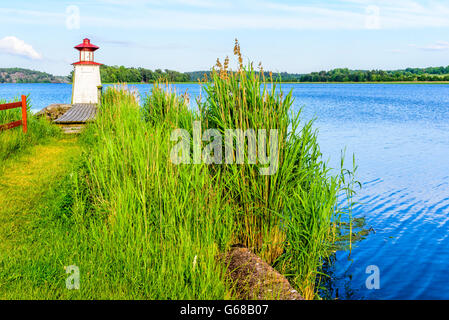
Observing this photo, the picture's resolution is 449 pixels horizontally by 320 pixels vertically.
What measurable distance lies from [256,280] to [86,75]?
2200cm

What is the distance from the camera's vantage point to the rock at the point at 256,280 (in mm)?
4152

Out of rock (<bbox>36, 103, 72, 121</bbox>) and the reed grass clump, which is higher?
rock (<bbox>36, 103, 72, 121</bbox>)

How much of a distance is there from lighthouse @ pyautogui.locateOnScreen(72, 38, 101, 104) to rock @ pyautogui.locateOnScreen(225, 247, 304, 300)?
2098 cm

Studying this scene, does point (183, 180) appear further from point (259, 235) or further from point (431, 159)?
point (431, 159)

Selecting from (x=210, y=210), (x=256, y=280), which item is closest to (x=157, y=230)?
(x=210, y=210)

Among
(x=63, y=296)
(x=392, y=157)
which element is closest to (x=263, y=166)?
(x=63, y=296)

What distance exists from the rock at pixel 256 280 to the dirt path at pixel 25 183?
270cm

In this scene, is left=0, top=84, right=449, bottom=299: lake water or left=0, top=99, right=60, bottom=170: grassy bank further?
left=0, top=99, right=60, bottom=170: grassy bank

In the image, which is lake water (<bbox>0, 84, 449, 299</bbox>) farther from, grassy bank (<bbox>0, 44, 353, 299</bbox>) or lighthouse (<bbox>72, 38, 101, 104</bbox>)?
lighthouse (<bbox>72, 38, 101, 104</bbox>)

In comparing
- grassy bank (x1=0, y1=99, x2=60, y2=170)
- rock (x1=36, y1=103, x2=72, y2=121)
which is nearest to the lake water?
grassy bank (x1=0, y1=99, x2=60, y2=170)

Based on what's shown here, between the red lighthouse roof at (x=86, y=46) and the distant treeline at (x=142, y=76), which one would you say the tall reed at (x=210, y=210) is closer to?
the distant treeline at (x=142, y=76)

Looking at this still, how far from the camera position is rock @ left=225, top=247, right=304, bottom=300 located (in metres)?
4.15

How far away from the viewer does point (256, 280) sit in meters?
4.38

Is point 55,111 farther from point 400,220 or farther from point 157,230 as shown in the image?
point 157,230
